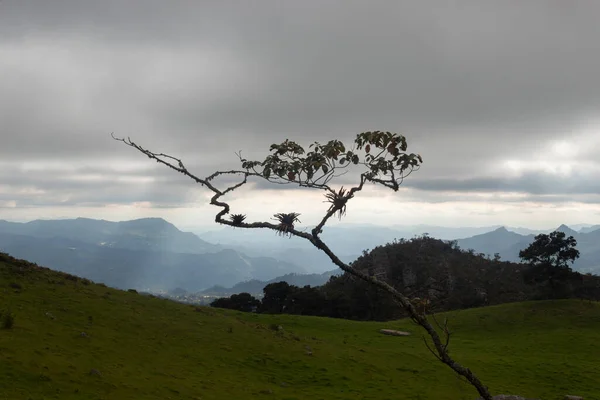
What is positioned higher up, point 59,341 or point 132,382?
point 59,341

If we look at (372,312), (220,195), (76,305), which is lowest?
(372,312)

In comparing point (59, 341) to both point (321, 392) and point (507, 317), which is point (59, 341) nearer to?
point (321, 392)

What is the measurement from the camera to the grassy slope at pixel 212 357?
22.8 metres

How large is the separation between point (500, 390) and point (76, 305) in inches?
1390

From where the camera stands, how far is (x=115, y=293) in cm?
4338

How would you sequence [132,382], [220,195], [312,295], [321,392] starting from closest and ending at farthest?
1. [220,195]
2. [132,382]
3. [321,392]
4. [312,295]

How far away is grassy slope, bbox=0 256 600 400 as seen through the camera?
22812mm

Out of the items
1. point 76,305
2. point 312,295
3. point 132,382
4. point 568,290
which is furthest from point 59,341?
point 568,290

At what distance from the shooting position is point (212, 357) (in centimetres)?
3297

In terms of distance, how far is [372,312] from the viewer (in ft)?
318

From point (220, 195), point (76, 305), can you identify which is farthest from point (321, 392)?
point (220, 195)

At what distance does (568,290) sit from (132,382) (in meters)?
75.7

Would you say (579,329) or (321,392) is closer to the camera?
(321,392)

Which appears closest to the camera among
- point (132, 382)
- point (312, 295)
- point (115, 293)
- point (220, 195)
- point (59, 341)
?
point (220, 195)
